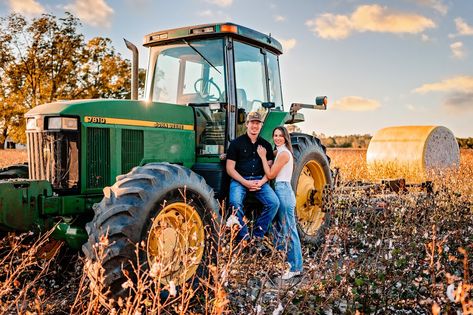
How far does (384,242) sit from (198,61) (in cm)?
306

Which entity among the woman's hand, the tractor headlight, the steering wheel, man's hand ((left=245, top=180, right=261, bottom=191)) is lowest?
man's hand ((left=245, top=180, right=261, bottom=191))

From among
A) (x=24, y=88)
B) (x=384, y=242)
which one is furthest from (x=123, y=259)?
(x=24, y=88)

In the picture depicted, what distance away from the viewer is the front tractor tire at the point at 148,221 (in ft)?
12.1

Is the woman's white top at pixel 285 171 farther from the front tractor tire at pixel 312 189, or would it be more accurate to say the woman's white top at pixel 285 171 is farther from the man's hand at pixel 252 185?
the front tractor tire at pixel 312 189

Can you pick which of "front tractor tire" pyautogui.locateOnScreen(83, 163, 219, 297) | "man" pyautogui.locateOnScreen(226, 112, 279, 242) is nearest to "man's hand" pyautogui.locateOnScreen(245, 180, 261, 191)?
"man" pyautogui.locateOnScreen(226, 112, 279, 242)

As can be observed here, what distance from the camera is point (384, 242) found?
6.03 meters

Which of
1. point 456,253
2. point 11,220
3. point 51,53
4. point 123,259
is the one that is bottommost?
point 456,253

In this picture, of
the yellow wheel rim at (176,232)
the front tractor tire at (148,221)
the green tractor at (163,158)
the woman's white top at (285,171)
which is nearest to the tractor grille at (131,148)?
the green tractor at (163,158)

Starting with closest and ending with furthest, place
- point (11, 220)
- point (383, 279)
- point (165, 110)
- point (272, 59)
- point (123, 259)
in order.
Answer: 1. point (123, 259)
2. point (11, 220)
3. point (383, 279)
4. point (165, 110)
5. point (272, 59)

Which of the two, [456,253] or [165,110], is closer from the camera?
[165,110]

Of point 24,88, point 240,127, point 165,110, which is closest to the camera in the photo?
point 165,110

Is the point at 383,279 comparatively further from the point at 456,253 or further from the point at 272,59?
the point at 272,59

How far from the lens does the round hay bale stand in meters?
12.6

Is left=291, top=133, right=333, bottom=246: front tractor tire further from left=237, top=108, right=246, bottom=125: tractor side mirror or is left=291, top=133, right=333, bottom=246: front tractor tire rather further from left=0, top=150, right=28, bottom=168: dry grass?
left=0, top=150, right=28, bottom=168: dry grass
